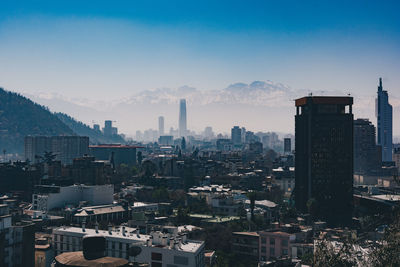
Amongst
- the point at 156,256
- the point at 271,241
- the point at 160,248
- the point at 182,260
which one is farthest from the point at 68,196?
the point at 182,260

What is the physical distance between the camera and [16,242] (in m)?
60.0

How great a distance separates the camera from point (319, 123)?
125312mm

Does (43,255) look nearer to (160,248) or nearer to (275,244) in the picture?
(160,248)

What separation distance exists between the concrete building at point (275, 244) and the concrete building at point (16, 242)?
32.9m

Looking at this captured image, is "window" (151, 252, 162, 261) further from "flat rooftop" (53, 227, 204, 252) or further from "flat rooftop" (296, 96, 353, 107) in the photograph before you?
"flat rooftop" (296, 96, 353, 107)

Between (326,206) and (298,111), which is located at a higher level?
(298,111)

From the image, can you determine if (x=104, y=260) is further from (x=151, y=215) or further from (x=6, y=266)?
(x=151, y=215)

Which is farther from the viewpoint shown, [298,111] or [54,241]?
[298,111]

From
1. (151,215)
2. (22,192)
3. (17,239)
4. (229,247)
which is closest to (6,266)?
(17,239)

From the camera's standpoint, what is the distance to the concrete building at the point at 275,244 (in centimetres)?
7494

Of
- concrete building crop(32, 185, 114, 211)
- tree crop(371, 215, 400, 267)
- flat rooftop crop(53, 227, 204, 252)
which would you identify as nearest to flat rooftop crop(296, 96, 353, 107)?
concrete building crop(32, 185, 114, 211)

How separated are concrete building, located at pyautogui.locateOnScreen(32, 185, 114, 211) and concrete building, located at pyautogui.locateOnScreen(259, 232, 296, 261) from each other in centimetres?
4884

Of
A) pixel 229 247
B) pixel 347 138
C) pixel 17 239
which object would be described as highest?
pixel 347 138

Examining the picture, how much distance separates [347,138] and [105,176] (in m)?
72.1
